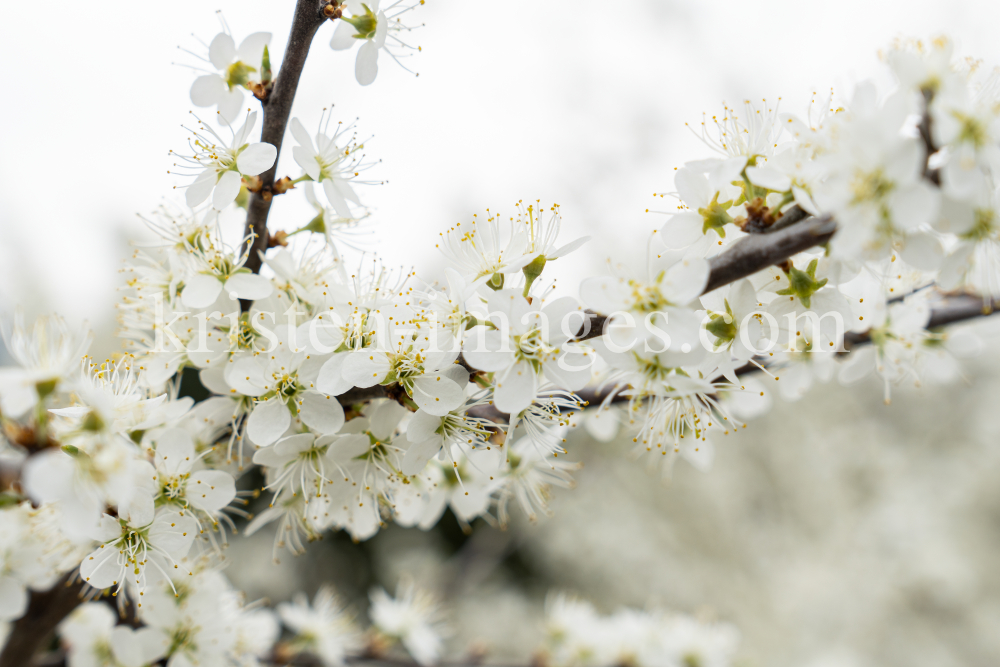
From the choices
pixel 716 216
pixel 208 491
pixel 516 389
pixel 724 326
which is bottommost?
pixel 208 491

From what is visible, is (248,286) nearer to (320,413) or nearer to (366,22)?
(320,413)

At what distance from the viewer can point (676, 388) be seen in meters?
0.68

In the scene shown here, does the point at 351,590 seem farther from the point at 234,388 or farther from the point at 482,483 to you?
the point at 234,388

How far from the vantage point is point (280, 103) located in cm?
80

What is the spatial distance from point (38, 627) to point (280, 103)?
91 cm

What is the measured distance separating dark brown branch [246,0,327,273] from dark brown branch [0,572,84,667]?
1.99 feet

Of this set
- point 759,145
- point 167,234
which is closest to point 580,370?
point 759,145

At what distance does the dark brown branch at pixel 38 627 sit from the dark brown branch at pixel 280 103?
61cm

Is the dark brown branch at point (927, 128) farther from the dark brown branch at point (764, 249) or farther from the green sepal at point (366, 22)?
the green sepal at point (366, 22)

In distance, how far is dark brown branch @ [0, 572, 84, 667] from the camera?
3.05 feet

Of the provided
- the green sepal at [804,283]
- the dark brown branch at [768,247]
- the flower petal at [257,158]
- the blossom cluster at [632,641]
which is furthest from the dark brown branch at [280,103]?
the blossom cluster at [632,641]

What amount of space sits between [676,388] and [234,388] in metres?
0.55

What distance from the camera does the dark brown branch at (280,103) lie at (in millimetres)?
756

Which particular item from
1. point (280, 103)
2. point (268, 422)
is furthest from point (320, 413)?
point (280, 103)
